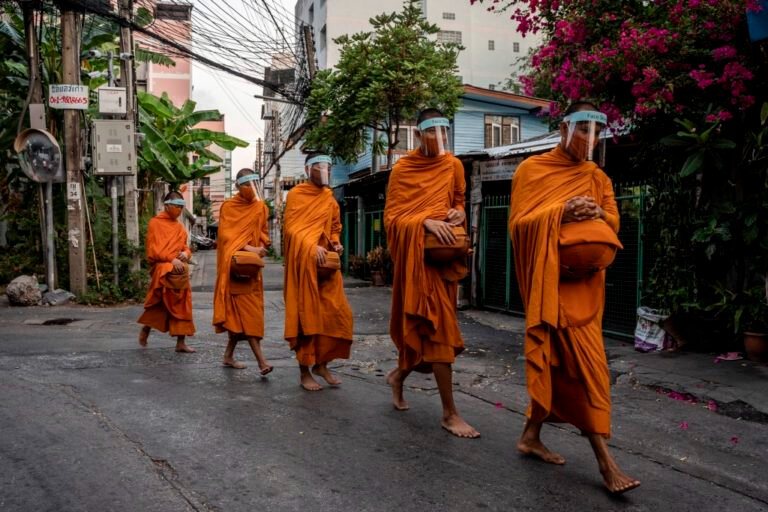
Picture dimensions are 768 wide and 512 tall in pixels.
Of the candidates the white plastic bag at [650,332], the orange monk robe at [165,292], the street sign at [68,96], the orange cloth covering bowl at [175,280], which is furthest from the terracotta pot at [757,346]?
the street sign at [68,96]

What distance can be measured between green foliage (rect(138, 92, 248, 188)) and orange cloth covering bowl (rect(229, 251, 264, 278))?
34.6 ft

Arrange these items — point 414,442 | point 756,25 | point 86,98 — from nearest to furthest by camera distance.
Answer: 1. point 414,442
2. point 756,25
3. point 86,98

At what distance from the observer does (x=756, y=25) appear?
6.17 metres

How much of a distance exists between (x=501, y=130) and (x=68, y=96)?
15395 mm

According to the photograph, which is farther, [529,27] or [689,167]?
[529,27]

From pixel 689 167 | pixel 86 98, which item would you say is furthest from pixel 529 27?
pixel 86 98

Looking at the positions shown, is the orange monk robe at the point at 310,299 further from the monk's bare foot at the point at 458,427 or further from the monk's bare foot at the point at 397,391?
the monk's bare foot at the point at 458,427

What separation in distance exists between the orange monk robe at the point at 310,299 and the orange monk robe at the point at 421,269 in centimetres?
93

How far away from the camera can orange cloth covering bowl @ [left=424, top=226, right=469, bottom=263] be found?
184 inches

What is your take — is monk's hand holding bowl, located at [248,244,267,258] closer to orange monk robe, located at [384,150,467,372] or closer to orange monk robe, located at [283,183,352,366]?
orange monk robe, located at [283,183,352,366]

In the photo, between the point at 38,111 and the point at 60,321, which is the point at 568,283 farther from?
the point at 38,111

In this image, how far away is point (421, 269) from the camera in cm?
473

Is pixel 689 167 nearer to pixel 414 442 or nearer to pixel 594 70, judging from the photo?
pixel 594 70

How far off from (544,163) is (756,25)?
3.43 meters
